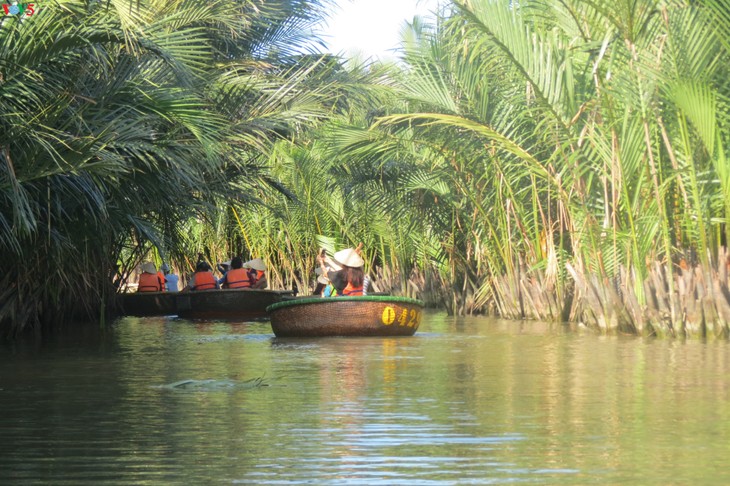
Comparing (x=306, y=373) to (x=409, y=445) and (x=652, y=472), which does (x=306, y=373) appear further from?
(x=652, y=472)

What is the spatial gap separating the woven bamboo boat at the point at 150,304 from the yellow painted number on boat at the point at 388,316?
10.7 m

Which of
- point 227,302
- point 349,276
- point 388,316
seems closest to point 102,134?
point 388,316

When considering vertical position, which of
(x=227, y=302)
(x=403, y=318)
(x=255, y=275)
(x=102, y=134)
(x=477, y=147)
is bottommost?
(x=403, y=318)

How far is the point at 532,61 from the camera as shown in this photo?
15.7 m

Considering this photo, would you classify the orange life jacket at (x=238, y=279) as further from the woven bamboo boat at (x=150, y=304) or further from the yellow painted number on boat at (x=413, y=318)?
the yellow painted number on boat at (x=413, y=318)

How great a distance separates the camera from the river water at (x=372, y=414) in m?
6.21

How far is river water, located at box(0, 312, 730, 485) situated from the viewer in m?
6.21

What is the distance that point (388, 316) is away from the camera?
54.6 feet

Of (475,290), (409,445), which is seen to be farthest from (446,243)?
(409,445)

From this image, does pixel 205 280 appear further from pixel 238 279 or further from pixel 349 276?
pixel 349 276

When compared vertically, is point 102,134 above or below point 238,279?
above

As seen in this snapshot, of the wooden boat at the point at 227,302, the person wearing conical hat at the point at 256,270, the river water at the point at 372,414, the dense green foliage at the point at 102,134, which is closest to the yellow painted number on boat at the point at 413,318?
the river water at the point at 372,414

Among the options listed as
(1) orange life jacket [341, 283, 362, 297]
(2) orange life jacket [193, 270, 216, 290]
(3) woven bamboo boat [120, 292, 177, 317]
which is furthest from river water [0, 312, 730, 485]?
(3) woven bamboo boat [120, 292, 177, 317]

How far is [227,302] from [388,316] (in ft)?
27.7
